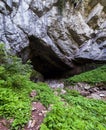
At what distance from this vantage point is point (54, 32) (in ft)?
39.8

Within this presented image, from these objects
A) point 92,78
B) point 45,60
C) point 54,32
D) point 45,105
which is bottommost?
point 45,105

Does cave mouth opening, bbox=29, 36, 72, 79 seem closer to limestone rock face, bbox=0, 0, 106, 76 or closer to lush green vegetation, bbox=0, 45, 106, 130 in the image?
limestone rock face, bbox=0, 0, 106, 76

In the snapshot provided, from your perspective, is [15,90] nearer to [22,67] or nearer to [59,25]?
[22,67]

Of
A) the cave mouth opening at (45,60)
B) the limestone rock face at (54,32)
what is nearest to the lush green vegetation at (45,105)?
the limestone rock face at (54,32)

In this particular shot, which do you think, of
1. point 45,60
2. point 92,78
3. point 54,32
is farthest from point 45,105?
point 45,60

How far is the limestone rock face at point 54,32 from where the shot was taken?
1020 centimetres

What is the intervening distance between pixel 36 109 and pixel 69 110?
820 millimetres

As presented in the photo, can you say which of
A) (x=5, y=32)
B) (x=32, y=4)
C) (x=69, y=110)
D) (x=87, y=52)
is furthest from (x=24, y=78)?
(x=87, y=52)

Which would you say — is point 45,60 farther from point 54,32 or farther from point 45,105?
point 45,105

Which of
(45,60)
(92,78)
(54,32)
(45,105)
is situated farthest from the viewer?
(45,60)

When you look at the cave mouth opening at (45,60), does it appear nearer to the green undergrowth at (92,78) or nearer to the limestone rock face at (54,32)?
the limestone rock face at (54,32)

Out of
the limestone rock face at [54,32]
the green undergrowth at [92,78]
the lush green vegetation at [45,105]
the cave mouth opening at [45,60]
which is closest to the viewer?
the lush green vegetation at [45,105]

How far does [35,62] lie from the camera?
14.6m

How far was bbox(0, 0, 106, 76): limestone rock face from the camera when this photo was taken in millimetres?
10195
